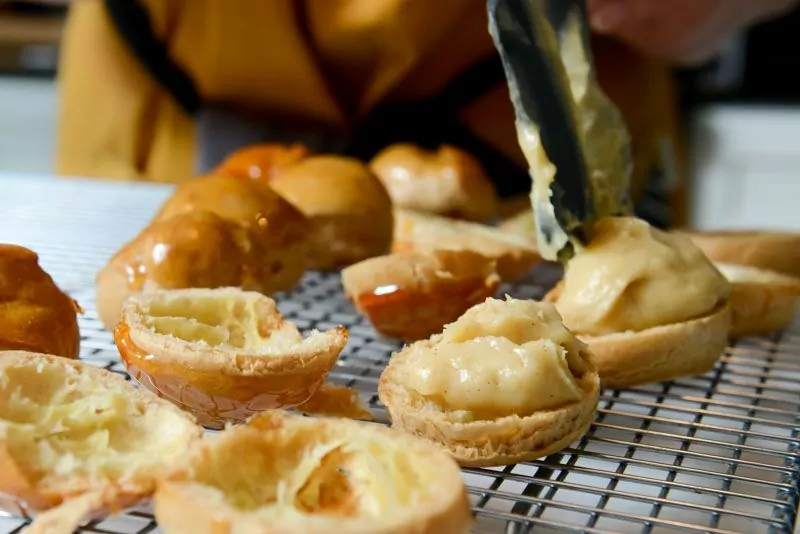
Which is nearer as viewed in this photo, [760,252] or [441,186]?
[760,252]

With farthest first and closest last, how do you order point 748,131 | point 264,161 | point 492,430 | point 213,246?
point 748,131 < point 264,161 < point 213,246 < point 492,430

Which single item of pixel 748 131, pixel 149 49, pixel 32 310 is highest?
pixel 32 310

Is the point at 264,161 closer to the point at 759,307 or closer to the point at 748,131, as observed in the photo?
the point at 759,307

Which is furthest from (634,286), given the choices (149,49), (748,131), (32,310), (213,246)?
(748,131)

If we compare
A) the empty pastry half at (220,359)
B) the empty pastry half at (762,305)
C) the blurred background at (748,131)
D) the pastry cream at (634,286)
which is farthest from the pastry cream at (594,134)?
the blurred background at (748,131)

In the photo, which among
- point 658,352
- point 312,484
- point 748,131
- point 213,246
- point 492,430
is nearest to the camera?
point 312,484

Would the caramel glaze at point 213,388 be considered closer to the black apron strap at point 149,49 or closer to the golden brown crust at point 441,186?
the golden brown crust at point 441,186

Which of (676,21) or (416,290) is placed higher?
(676,21)

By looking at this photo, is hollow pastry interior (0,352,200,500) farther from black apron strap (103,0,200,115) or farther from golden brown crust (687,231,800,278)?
black apron strap (103,0,200,115)
